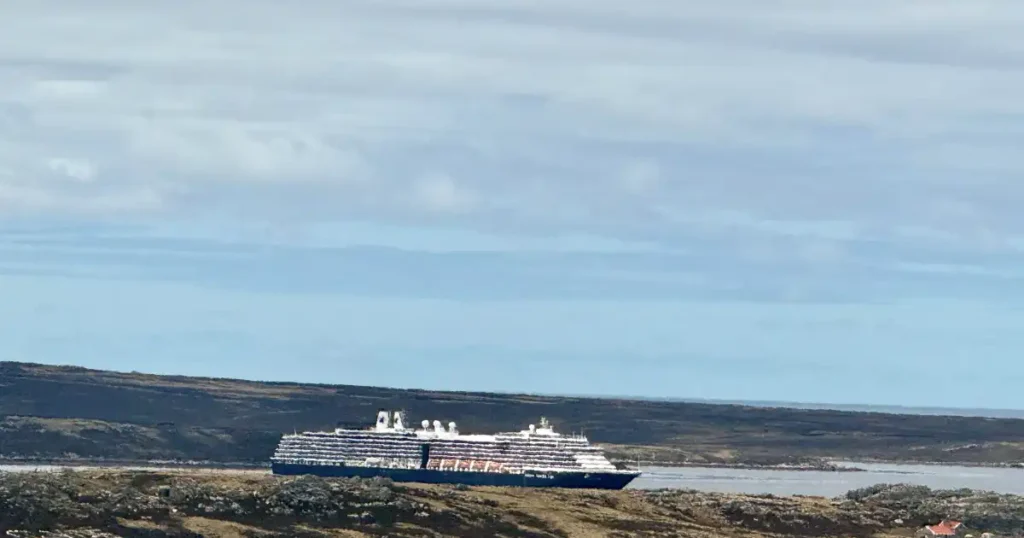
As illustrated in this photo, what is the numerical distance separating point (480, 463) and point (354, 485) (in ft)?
70.6

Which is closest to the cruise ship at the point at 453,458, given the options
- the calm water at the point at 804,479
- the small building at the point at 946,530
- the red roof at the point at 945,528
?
the calm water at the point at 804,479

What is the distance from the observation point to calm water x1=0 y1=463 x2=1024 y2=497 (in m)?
149

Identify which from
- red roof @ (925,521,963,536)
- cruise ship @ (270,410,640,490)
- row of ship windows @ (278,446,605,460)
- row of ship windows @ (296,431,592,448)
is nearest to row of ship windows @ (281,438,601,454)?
cruise ship @ (270,410,640,490)

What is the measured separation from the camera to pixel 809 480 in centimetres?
17138

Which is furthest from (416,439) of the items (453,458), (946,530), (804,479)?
(804,479)

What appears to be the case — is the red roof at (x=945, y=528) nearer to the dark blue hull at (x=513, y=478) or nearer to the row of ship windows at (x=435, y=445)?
the dark blue hull at (x=513, y=478)

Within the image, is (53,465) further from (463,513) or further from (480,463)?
(463,513)

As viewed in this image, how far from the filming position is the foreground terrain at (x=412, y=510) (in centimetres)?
9206

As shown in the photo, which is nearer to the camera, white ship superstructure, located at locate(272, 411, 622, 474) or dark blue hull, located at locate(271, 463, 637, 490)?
dark blue hull, located at locate(271, 463, 637, 490)

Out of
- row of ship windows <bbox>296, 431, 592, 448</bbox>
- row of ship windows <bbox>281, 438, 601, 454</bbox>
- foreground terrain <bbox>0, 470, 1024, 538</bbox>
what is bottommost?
foreground terrain <bbox>0, 470, 1024, 538</bbox>

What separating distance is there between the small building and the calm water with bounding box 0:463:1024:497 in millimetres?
33089

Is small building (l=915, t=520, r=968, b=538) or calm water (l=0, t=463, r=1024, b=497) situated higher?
calm water (l=0, t=463, r=1024, b=497)

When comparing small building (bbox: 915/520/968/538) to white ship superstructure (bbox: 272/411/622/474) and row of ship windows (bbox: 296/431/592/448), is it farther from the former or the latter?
row of ship windows (bbox: 296/431/592/448)

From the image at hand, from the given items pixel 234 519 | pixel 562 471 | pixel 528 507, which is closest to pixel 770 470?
pixel 562 471
